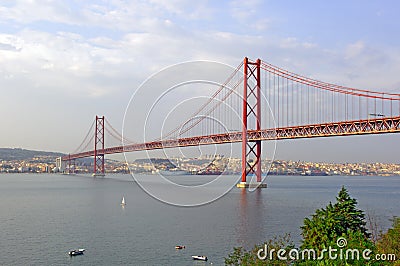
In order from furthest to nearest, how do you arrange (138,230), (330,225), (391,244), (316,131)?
(316,131)
(138,230)
(391,244)
(330,225)

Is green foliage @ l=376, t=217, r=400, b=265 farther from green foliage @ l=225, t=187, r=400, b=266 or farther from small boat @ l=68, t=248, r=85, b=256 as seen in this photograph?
small boat @ l=68, t=248, r=85, b=256

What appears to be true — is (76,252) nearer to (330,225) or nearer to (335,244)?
(330,225)

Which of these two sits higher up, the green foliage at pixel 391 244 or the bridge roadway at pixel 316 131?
the bridge roadway at pixel 316 131

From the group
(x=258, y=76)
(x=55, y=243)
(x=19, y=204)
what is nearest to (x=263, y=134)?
(x=258, y=76)

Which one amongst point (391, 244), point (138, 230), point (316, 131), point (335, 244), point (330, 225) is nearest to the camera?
→ point (335, 244)

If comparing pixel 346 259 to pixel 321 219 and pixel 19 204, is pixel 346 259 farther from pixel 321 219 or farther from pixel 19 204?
pixel 19 204

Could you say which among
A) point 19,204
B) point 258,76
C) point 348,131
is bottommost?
point 19,204

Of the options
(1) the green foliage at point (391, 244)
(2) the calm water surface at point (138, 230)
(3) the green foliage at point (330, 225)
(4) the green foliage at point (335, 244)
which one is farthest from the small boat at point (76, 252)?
(1) the green foliage at point (391, 244)

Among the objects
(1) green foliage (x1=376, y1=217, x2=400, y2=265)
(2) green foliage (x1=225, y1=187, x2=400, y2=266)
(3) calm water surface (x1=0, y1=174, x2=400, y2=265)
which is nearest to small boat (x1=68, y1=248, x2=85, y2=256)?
(3) calm water surface (x1=0, y1=174, x2=400, y2=265)

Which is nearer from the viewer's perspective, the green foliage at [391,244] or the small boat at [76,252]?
the green foliage at [391,244]

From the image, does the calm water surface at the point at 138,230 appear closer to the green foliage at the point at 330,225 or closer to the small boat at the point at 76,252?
the small boat at the point at 76,252

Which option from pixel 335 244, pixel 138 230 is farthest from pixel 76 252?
pixel 335 244
